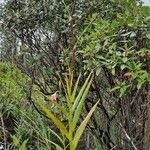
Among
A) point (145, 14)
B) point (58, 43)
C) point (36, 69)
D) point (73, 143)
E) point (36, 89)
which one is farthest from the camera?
point (36, 89)

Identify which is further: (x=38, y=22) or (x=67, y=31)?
(x=38, y=22)

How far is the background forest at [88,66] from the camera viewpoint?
9.12ft

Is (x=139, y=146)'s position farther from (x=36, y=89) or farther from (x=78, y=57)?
(x=36, y=89)

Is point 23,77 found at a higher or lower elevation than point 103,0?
lower

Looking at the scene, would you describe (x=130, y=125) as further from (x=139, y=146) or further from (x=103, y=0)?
(x=103, y=0)

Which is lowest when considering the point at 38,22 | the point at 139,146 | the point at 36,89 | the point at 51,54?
the point at 139,146

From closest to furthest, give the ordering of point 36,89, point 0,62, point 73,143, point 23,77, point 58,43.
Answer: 1. point 73,143
2. point 58,43
3. point 36,89
4. point 23,77
5. point 0,62

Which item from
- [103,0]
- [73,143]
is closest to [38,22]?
[103,0]

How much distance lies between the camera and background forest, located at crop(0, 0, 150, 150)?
278 cm

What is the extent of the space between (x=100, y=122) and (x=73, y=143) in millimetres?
2436

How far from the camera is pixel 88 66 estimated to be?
9.39ft

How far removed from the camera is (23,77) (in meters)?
5.28

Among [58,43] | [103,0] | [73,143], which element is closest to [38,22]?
[58,43]

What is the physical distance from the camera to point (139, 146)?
310 cm
